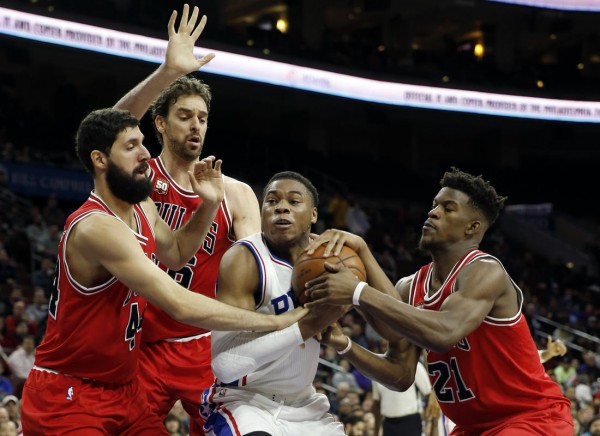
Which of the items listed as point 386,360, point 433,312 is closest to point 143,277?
point 433,312

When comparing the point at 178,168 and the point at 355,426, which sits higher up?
the point at 178,168

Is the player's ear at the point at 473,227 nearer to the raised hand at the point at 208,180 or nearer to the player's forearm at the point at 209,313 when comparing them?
the player's forearm at the point at 209,313

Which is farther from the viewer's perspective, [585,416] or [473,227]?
[585,416]

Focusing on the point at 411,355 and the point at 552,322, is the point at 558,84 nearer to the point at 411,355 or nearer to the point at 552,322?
the point at 552,322

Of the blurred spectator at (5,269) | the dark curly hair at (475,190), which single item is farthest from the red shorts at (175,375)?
the blurred spectator at (5,269)

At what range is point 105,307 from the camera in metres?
4.24

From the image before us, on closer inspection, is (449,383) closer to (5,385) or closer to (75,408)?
(75,408)

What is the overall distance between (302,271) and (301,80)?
15.9 meters

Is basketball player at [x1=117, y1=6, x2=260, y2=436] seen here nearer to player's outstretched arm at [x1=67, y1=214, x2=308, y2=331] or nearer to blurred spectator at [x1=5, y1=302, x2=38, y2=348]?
player's outstretched arm at [x1=67, y1=214, x2=308, y2=331]

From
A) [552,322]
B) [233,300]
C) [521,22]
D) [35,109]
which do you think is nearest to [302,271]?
[233,300]

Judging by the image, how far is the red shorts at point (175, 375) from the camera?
502 centimetres

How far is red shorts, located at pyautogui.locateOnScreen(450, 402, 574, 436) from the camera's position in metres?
4.52

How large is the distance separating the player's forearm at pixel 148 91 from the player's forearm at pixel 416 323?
172 centimetres

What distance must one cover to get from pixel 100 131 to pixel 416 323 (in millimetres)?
1661
